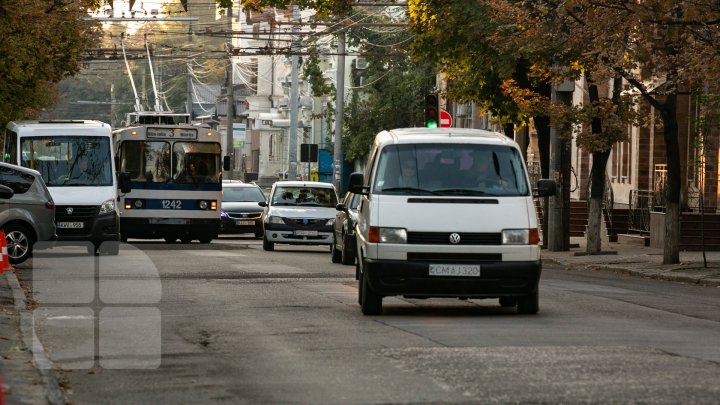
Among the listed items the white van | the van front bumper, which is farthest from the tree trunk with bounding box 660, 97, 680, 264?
the van front bumper

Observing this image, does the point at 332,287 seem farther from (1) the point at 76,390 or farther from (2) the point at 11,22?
(1) the point at 76,390

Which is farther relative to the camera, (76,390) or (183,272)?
(183,272)

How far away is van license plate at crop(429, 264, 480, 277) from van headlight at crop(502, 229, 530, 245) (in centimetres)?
44

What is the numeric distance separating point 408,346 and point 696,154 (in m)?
26.2

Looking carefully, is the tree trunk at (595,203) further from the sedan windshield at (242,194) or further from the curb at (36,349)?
the curb at (36,349)

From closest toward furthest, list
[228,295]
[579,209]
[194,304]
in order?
1. [194,304]
2. [228,295]
3. [579,209]

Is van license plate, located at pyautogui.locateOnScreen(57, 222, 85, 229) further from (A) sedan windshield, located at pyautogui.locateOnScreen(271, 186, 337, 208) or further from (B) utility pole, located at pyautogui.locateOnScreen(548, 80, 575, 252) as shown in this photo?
(B) utility pole, located at pyautogui.locateOnScreen(548, 80, 575, 252)

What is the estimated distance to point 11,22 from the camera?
27.5m

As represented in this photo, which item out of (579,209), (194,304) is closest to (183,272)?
(194,304)

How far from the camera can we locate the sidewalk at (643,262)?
89.6 ft

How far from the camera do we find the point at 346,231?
29281mm

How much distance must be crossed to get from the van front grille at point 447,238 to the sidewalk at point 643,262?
9857mm

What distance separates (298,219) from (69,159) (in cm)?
547

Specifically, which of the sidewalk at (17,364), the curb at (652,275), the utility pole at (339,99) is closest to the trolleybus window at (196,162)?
the curb at (652,275)
